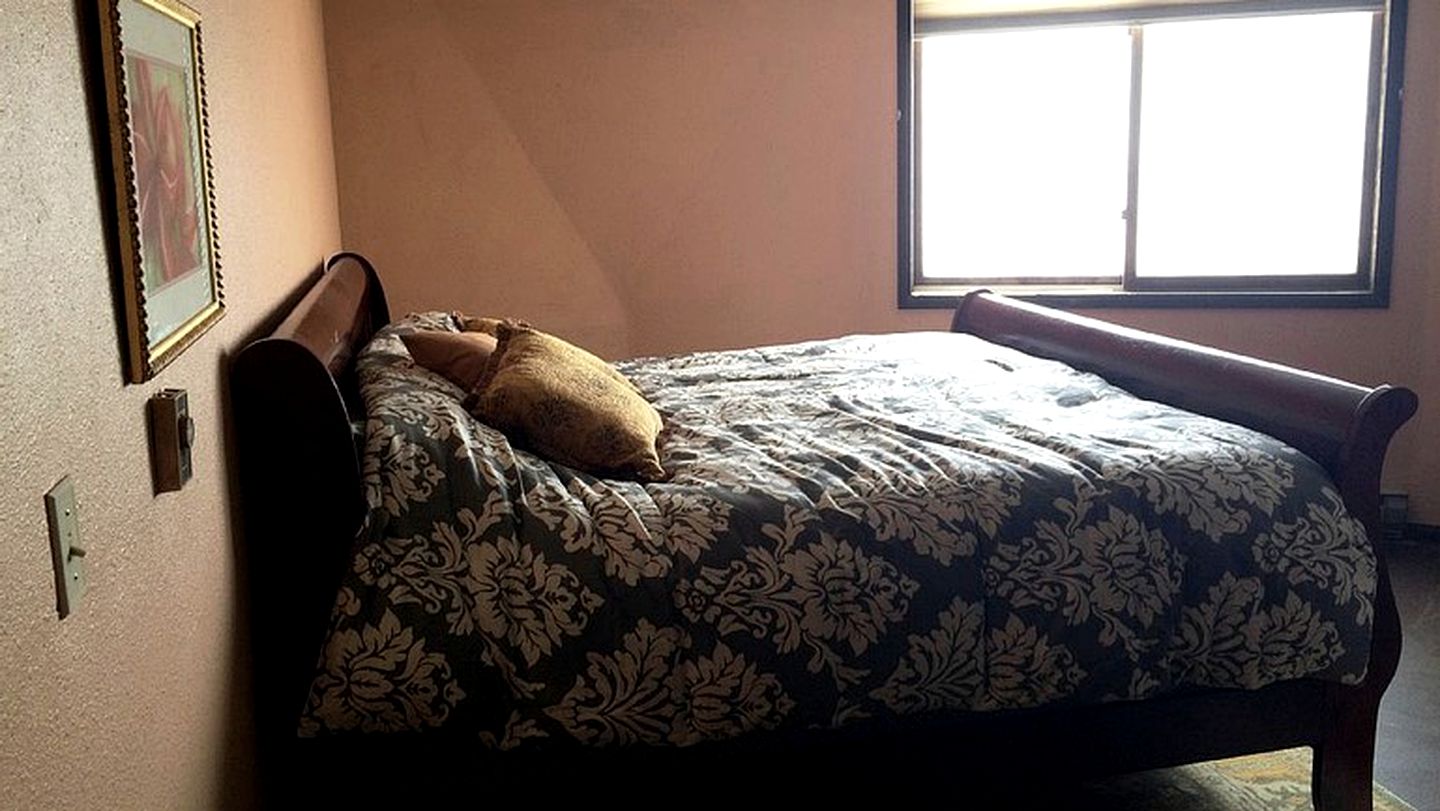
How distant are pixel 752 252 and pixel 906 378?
144 cm

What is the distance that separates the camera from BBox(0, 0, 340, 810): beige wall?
3.24 feet

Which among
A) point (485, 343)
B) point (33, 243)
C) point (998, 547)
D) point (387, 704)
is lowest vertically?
point (387, 704)

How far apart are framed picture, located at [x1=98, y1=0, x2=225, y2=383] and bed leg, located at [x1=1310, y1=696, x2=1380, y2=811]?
2.00 metres

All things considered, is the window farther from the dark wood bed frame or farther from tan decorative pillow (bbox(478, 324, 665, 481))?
tan decorative pillow (bbox(478, 324, 665, 481))

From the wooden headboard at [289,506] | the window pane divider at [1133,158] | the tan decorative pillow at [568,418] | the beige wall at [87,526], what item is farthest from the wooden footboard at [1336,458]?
the window pane divider at [1133,158]

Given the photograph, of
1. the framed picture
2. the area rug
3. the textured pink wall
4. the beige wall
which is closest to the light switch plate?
the beige wall

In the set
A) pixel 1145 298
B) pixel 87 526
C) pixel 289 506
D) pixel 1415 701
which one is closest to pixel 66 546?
pixel 87 526

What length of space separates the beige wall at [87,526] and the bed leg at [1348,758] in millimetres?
1838

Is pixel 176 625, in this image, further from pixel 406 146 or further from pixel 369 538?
pixel 406 146

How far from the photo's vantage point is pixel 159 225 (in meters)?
1.51

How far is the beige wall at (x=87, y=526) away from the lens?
989mm

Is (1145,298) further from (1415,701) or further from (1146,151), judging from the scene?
(1415,701)

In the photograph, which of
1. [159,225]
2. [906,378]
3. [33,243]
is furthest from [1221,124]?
[33,243]

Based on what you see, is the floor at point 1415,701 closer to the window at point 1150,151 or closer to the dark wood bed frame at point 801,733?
the dark wood bed frame at point 801,733
